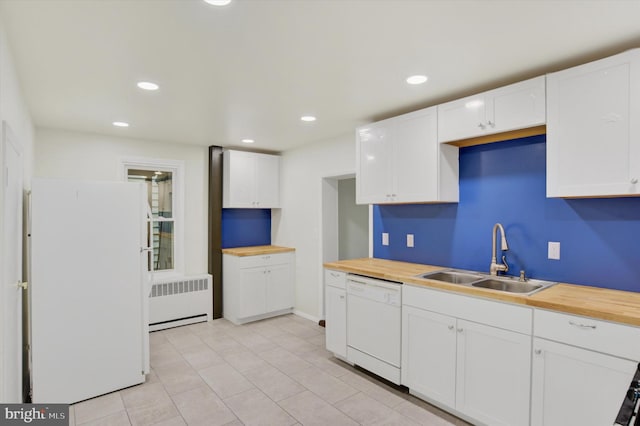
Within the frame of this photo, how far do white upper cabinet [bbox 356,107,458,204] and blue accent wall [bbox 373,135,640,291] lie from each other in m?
0.24

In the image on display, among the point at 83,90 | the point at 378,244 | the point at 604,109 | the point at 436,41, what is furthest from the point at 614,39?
the point at 83,90

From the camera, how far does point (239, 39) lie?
6.31 ft

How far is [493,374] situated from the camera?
7.31ft

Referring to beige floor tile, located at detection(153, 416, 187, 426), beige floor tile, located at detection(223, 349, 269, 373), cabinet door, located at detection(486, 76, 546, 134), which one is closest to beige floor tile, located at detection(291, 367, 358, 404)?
beige floor tile, located at detection(223, 349, 269, 373)

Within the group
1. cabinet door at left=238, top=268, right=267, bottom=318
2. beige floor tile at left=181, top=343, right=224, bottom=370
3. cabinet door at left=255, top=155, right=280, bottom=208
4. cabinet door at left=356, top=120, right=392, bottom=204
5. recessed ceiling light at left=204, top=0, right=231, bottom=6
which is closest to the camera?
recessed ceiling light at left=204, top=0, right=231, bottom=6

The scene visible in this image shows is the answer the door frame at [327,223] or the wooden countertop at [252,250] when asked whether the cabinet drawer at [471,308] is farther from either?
the wooden countertop at [252,250]

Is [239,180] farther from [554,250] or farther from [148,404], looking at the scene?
[554,250]

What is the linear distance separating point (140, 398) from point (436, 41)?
3391mm

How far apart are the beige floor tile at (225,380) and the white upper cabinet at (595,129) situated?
2.83 meters

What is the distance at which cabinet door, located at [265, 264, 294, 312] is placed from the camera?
16.0 feet

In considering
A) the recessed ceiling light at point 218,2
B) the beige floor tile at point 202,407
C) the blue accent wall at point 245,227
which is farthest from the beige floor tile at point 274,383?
the recessed ceiling light at point 218,2

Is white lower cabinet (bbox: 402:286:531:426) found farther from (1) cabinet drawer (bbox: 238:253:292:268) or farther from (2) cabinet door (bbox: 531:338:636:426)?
(1) cabinet drawer (bbox: 238:253:292:268)

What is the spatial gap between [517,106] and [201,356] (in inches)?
144

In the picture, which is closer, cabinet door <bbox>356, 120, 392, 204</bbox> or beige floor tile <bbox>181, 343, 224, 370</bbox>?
cabinet door <bbox>356, 120, 392, 204</bbox>
